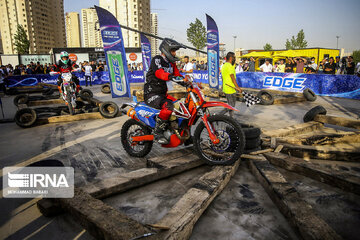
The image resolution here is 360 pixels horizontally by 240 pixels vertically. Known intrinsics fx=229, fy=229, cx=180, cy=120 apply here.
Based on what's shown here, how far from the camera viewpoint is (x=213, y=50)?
1532cm

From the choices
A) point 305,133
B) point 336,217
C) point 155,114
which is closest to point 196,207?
point 336,217

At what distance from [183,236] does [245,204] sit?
1.17m

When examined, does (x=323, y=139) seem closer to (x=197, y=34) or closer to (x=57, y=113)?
(x=57, y=113)

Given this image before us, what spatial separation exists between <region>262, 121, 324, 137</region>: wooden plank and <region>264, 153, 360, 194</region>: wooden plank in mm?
1395

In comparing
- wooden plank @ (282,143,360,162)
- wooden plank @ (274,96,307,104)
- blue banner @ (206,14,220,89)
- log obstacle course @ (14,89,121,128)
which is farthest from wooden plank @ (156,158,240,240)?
blue banner @ (206,14,220,89)

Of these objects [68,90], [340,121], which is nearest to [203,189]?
[340,121]

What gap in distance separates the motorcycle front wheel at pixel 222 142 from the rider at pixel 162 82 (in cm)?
65

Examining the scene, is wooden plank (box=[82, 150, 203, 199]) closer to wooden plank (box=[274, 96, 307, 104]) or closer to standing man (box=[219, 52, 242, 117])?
standing man (box=[219, 52, 242, 117])

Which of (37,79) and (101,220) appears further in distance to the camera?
(37,79)

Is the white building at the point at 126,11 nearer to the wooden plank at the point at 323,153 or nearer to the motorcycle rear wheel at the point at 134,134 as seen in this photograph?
the motorcycle rear wheel at the point at 134,134

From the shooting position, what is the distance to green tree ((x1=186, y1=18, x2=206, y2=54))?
47.8 m

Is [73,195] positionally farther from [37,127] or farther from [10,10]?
[10,10]

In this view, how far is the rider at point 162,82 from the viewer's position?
12.6 ft

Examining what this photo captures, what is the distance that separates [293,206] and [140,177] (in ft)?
6.56
